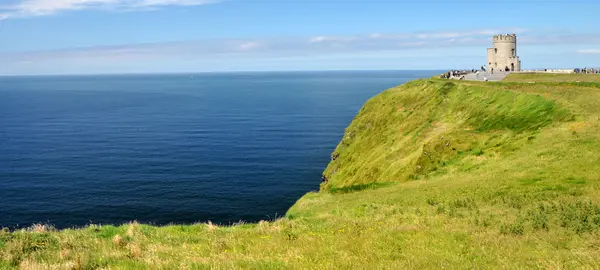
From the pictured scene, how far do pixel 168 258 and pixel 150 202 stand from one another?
1978 inches

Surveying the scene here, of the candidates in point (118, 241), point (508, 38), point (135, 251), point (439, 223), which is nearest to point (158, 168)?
point (118, 241)

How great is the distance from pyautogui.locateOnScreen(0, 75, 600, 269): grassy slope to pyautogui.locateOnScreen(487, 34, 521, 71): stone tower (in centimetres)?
6526

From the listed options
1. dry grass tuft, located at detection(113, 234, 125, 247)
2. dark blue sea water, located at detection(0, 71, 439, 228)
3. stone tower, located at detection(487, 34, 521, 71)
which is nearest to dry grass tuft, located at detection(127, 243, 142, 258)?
dry grass tuft, located at detection(113, 234, 125, 247)

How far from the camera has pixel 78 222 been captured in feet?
179

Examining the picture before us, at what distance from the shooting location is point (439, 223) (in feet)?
64.4

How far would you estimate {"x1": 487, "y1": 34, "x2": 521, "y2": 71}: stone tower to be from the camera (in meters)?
108

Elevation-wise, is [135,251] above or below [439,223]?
above

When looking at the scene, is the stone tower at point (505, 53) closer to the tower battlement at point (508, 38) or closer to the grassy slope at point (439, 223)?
the tower battlement at point (508, 38)

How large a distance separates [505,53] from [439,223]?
103m

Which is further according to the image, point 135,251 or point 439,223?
point 439,223

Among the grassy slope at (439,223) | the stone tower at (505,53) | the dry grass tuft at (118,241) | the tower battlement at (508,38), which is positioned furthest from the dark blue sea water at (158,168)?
the tower battlement at (508,38)

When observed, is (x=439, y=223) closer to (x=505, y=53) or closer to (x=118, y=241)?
(x=118, y=241)

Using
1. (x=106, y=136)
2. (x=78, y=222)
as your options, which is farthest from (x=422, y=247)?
(x=106, y=136)

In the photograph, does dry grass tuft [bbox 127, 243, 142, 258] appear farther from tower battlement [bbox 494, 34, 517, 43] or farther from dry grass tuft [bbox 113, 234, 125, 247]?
tower battlement [bbox 494, 34, 517, 43]
